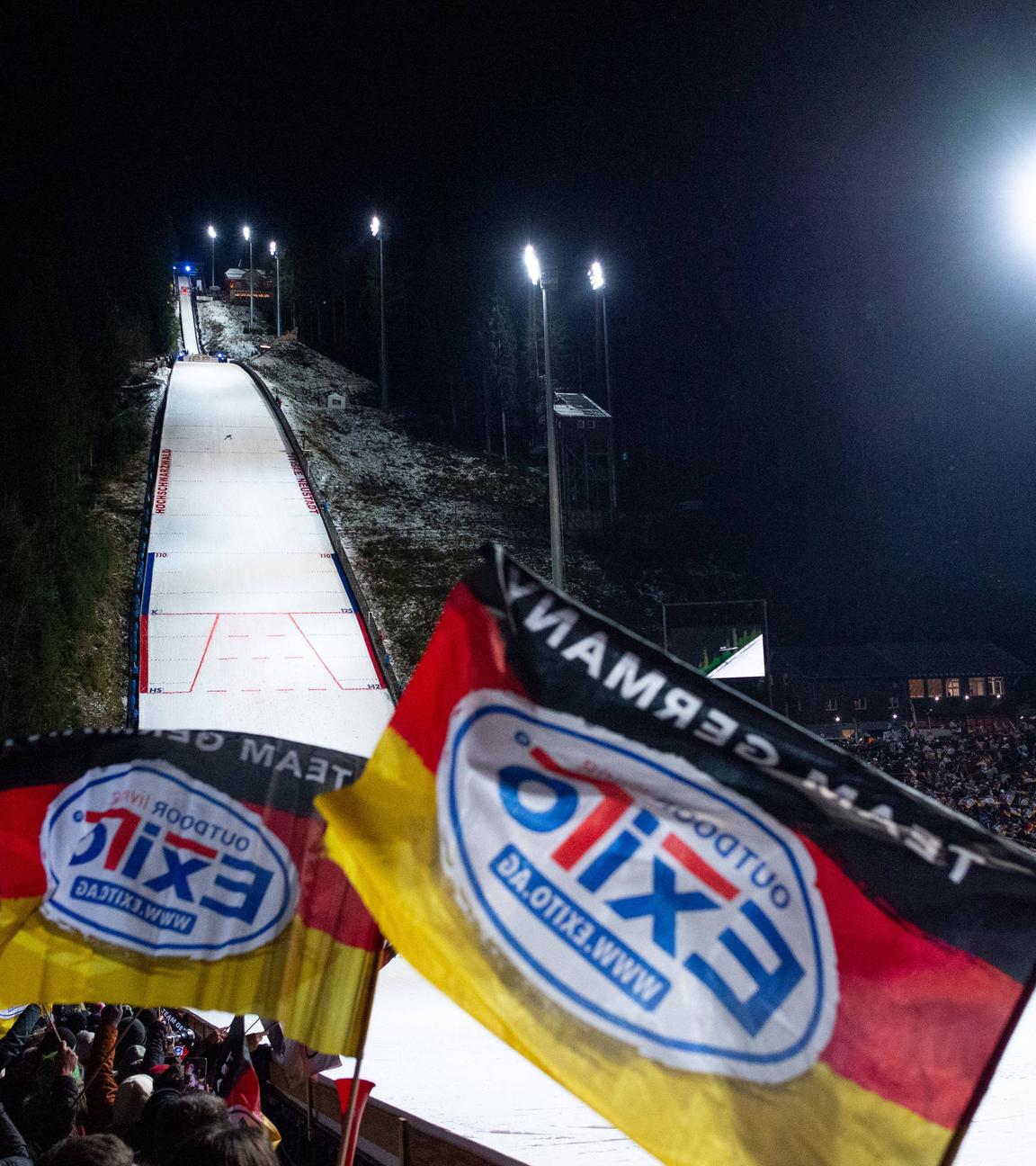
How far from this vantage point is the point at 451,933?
211 cm

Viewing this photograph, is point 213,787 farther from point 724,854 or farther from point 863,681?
point 863,681

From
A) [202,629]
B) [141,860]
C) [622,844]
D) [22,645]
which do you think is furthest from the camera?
[202,629]

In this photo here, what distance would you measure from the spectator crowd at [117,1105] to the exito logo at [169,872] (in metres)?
0.52

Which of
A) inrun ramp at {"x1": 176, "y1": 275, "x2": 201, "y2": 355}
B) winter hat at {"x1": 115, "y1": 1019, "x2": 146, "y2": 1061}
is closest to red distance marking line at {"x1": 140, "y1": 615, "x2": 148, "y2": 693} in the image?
winter hat at {"x1": 115, "y1": 1019, "x2": 146, "y2": 1061}

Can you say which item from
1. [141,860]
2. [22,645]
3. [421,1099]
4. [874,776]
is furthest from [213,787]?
[22,645]

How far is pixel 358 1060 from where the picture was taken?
7.43ft

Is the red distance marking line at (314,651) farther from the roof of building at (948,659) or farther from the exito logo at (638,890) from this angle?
the roof of building at (948,659)

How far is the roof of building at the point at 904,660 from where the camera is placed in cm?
3969

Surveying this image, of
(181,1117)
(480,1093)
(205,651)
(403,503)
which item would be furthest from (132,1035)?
(403,503)

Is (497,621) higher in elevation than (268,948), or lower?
higher

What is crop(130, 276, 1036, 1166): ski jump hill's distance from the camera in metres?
3.52

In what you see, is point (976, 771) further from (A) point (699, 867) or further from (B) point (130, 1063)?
(A) point (699, 867)

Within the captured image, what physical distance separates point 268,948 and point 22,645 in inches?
777

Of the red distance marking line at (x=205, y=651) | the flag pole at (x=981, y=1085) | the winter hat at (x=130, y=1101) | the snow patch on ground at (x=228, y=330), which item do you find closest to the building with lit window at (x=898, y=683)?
the red distance marking line at (x=205, y=651)
